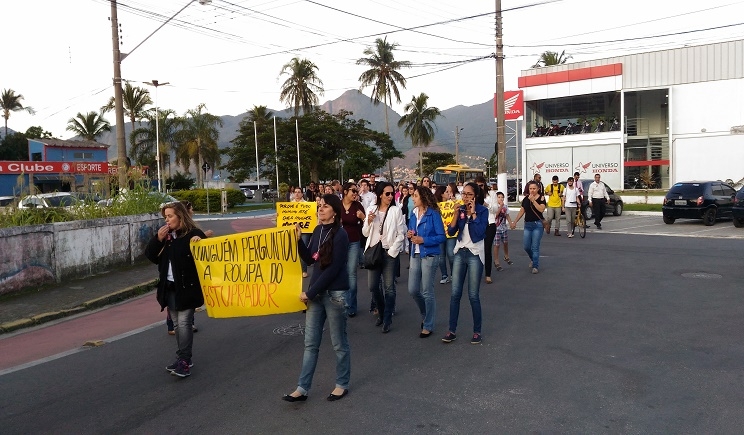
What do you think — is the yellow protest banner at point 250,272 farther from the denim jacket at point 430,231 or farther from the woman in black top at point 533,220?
the woman in black top at point 533,220

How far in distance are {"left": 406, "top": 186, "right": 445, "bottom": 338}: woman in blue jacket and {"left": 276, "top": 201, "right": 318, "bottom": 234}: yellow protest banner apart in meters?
4.13

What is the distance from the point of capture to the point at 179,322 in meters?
6.00

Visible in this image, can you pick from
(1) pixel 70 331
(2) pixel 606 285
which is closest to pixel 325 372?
(1) pixel 70 331

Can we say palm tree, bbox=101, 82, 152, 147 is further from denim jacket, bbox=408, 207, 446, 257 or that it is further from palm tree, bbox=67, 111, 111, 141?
denim jacket, bbox=408, 207, 446, 257

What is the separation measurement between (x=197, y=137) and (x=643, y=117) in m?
48.4

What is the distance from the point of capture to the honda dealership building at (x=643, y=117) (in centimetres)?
3712

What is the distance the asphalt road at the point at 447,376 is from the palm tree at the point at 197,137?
64576mm

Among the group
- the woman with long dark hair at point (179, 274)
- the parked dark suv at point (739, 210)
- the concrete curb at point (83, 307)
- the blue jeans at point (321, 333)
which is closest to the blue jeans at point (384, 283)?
the blue jeans at point (321, 333)

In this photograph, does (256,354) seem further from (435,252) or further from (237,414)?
→ (435,252)

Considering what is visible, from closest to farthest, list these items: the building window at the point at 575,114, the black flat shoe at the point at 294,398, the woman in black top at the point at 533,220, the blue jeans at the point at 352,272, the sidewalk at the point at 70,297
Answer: the black flat shoe at the point at 294,398 < the blue jeans at the point at 352,272 < the sidewalk at the point at 70,297 < the woman in black top at the point at 533,220 < the building window at the point at 575,114

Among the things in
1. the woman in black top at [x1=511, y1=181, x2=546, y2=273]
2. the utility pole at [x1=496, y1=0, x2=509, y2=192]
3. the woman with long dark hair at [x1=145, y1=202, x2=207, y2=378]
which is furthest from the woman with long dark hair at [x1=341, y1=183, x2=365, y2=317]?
the utility pole at [x1=496, y1=0, x2=509, y2=192]

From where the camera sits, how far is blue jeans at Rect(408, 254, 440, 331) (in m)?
7.04

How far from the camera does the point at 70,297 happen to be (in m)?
10.3

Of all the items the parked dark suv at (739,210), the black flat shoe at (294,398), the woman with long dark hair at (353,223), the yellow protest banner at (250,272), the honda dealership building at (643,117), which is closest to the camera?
the black flat shoe at (294,398)
